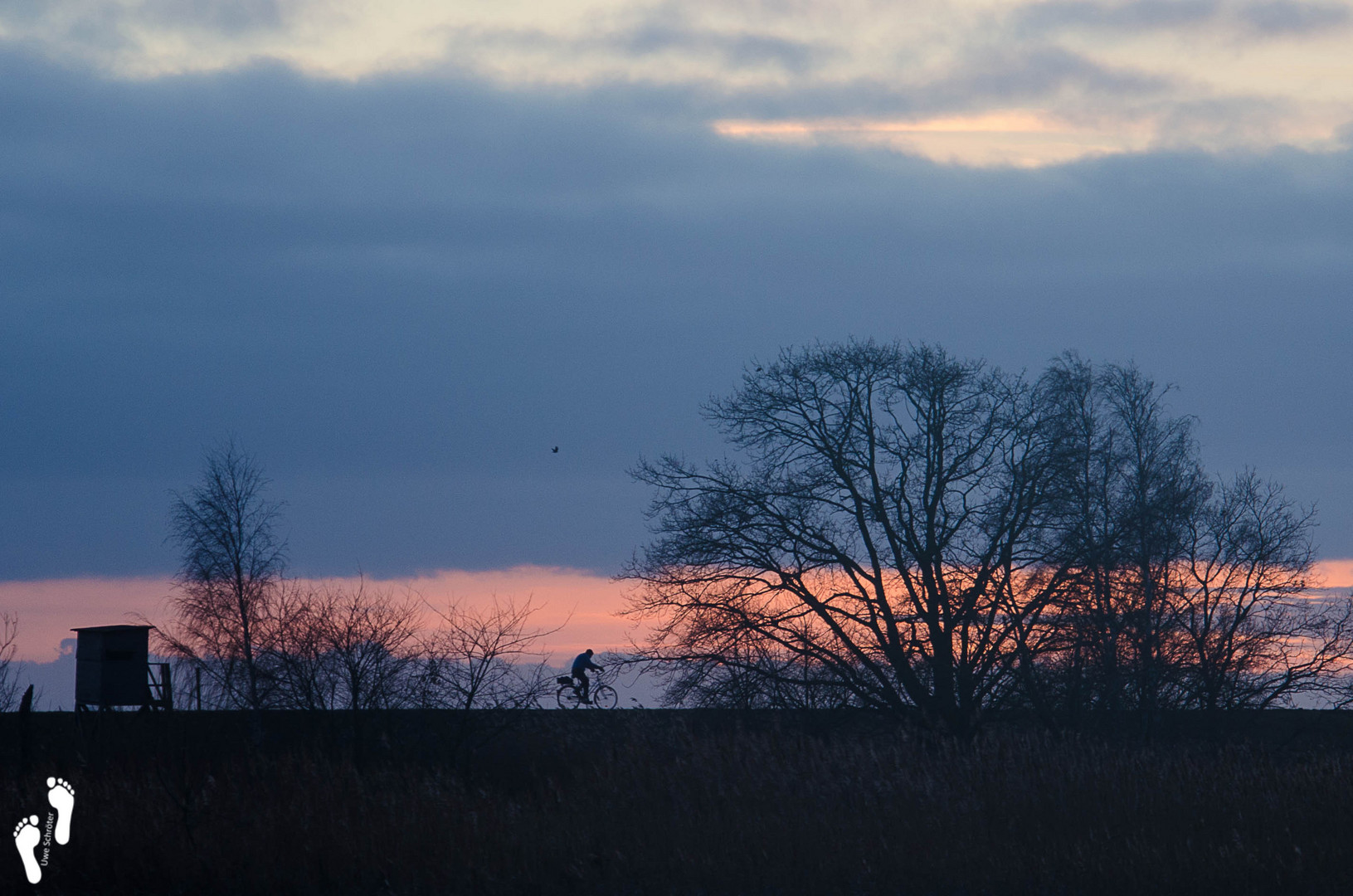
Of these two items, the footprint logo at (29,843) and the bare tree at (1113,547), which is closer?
the footprint logo at (29,843)

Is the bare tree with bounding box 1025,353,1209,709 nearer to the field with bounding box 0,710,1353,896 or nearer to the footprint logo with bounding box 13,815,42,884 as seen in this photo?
the field with bounding box 0,710,1353,896

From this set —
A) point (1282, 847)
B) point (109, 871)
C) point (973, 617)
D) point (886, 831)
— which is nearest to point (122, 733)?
point (109, 871)

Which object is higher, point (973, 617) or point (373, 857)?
point (973, 617)

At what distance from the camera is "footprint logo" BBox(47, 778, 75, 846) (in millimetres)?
13477

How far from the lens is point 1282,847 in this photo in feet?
38.7

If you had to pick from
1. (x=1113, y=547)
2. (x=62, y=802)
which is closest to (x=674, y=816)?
(x=62, y=802)

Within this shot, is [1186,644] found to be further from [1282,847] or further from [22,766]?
[22,766]

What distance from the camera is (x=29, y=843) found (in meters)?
13.2

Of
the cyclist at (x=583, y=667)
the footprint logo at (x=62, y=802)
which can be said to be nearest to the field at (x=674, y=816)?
the footprint logo at (x=62, y=802)

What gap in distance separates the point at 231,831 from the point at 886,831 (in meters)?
7.15

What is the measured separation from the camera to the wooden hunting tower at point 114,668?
93.5 feet

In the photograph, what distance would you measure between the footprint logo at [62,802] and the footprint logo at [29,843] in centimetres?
22

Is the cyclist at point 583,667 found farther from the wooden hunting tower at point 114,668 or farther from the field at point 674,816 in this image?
the wooden hunting tower at point 114,668

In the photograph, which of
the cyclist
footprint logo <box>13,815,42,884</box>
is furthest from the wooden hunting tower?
footprint logo <box>13,815,42,884</box>
